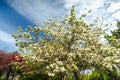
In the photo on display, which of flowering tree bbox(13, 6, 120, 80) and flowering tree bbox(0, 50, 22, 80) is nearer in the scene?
flowering tree bbox(13, 6, 120, 80)

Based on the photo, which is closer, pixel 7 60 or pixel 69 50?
pixel 69 50

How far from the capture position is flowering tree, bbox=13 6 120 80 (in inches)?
533

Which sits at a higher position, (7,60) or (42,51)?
(7,60)

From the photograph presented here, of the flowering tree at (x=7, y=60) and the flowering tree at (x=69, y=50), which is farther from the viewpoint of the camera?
the flowering tree at (x=7, y=60)

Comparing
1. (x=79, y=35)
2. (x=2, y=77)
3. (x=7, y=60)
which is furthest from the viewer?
(x=2, y=77)

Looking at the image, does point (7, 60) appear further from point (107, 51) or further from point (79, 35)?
point (107, 51)

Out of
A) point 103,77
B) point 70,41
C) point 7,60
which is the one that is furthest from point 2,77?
point 70,41

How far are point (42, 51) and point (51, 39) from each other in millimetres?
2825

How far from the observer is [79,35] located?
16141 millimetres

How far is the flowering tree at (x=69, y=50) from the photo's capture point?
13549mm

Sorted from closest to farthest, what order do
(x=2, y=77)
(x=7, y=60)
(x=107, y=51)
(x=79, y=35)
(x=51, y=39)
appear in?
(x=107, y=51) < (x=79, y=35) < (x=51, y=39) < (x=7, y=60) < (x=2, y=77)

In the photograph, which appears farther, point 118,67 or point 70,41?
point 70,41

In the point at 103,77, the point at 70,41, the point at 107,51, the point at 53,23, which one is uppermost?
the point at 53,23

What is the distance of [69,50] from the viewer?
1557 cm
